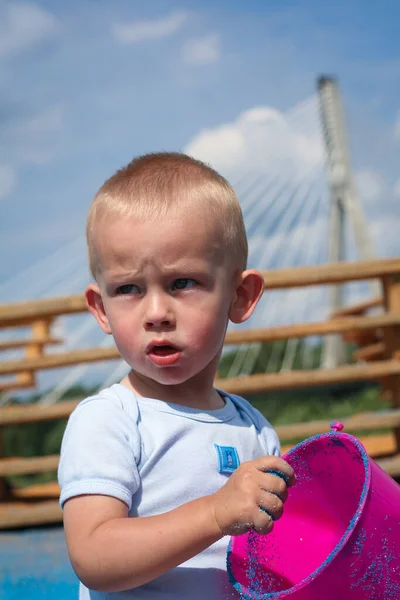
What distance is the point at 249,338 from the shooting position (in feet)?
11.7

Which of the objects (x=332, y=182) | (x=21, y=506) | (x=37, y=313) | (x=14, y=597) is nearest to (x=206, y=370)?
(x=14, y=597)

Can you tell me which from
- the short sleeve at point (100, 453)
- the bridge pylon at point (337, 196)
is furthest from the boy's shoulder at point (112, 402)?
the bridge pylon at point (337, 196)

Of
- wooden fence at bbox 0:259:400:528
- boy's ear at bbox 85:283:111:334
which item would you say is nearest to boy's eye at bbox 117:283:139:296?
boy's ear at bbox 85:283:111:334

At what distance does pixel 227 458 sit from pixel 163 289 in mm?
292

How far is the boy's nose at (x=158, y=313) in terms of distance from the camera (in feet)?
3.63

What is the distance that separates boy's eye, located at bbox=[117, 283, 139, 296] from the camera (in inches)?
45.1

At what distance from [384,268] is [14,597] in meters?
2.21

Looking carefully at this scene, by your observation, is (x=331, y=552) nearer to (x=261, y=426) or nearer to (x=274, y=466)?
(x=274, y=466)

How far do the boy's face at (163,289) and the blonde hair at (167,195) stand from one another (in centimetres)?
2

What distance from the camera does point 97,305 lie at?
128cm

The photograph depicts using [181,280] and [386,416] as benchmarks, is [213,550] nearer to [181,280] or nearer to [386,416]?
[181,280]

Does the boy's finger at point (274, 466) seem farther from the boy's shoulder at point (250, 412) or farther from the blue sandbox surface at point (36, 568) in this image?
the blue sandbox surface at point (36, 568)

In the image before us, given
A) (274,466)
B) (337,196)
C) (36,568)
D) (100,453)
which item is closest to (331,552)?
(274,466)

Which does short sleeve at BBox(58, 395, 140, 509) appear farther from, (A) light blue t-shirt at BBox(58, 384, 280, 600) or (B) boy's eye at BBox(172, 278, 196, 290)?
(B) boy's eye at BBox(172, 278, 196, 290)
